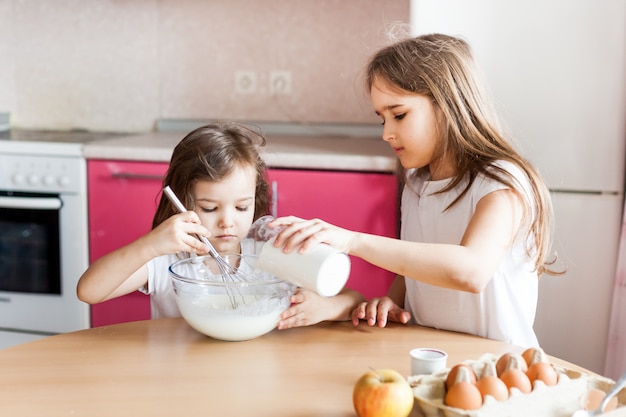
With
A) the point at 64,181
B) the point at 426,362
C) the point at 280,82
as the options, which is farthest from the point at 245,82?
the point at 426,362

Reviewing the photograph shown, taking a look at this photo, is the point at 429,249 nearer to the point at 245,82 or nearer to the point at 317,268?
the point at 317,268

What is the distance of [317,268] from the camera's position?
1104 millimetres

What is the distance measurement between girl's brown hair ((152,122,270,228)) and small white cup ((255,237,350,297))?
446mm

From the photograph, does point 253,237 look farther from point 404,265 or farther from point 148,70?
point 148,70

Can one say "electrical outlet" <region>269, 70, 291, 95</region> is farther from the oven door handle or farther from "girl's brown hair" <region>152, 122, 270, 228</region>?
"girl's brown hair" <region>152, 122, 270, 228</region>

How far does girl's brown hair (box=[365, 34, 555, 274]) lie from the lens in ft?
5.04

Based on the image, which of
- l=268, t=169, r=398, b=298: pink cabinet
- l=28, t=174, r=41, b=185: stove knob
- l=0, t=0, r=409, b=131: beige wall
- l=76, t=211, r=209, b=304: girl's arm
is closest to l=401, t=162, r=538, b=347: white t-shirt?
l=76, t=211, r=209, b=304: girl's arm

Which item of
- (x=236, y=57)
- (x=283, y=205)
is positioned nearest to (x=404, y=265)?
(x=283, y=205)

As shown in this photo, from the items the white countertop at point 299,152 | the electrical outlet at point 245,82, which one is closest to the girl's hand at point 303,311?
the white countertop at point 299,152

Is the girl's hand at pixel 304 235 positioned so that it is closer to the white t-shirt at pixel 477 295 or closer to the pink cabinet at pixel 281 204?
the white t-shirt at pixel 477 295

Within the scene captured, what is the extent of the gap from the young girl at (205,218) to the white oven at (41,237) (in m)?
0.94

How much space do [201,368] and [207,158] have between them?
545mm

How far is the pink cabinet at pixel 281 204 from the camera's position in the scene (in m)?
2.32

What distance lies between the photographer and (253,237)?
173 cm
